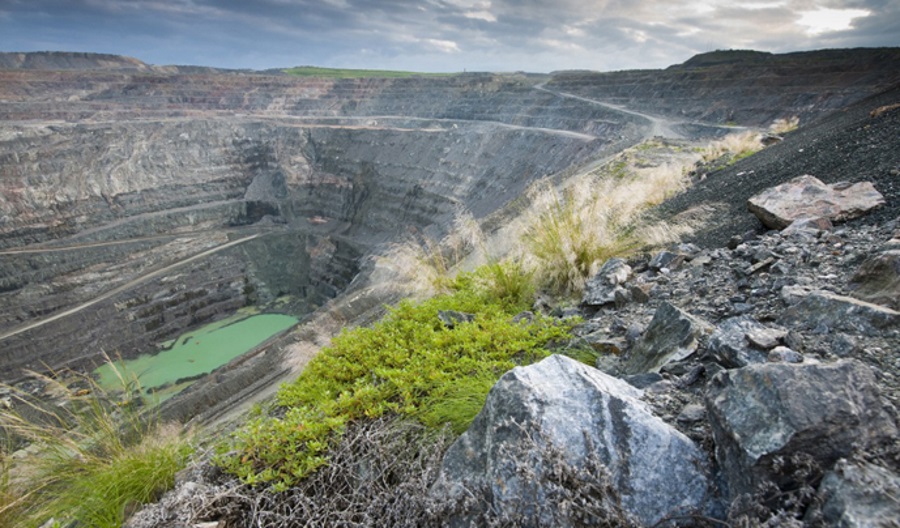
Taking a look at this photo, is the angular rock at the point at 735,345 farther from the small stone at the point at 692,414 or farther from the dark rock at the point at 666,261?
the dark rock at the point at 666,261

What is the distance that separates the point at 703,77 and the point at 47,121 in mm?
63573

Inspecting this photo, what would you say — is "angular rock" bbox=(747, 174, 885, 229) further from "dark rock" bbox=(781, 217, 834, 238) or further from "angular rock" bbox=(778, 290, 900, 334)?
"angular rock" bbox=(778, 290, 900, 334)

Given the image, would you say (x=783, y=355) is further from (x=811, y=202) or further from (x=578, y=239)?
(x=811, y=202)

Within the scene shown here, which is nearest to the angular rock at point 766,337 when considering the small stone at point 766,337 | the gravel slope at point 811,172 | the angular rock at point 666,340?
the small stone at point 766,337

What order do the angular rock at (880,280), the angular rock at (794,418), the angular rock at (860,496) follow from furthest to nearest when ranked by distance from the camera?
the angular rock at (880,280), the angular rock at (794,418), the angular rock at (860,496)

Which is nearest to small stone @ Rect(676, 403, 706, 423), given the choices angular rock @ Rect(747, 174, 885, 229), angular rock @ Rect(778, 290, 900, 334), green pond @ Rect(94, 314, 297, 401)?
angular rock @ Rect(778, 290, 900, 334)

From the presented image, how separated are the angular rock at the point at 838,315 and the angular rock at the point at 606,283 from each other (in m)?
1.58

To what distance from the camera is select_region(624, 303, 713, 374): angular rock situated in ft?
9.16

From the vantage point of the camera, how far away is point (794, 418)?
1686 mm

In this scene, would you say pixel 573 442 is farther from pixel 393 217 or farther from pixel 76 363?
pixel 393 217

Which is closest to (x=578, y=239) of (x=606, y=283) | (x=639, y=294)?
(x=606, y=283)

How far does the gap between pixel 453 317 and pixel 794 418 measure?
113 inches

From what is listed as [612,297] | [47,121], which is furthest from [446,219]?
[47,121]

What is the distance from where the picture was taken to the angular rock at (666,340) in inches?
110
